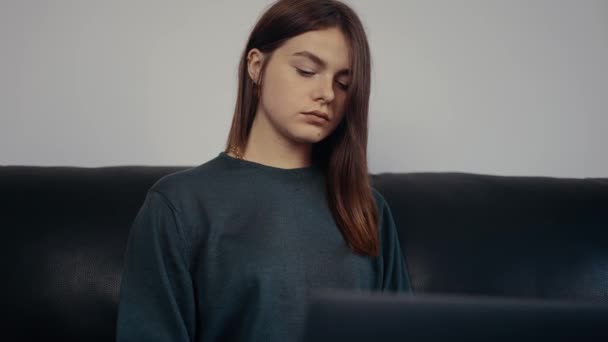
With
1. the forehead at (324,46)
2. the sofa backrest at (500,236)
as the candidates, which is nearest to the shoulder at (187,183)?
the forehead at (324,46)

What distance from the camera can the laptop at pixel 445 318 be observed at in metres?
0.40

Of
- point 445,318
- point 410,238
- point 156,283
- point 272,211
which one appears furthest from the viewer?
point 410,238

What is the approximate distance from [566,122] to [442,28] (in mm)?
436

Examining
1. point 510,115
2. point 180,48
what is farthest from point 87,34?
point 510,115

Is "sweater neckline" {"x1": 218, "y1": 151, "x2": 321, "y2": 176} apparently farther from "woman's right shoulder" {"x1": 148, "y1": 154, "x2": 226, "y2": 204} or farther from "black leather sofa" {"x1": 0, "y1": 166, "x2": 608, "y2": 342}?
"black leather sofa" {"x1": 0, "y1": 166, "x2": 608, "y2": 342}

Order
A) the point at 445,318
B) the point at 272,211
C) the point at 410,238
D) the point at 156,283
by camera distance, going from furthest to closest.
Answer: the point at 410,238 → the point at 272,211 → the point at 156,283 → the point at 445,318

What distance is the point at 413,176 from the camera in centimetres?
136

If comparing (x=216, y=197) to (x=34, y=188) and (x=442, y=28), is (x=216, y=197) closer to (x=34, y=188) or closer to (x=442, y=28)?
(x=34, y=188)

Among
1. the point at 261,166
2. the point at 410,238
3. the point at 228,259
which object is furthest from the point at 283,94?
the point at 410,238

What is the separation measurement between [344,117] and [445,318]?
2.46 feet

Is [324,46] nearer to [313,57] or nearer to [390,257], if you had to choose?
[313,57]

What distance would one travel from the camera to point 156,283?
96 centimetres

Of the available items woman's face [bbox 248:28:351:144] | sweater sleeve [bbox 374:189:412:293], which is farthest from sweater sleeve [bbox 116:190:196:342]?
sweater sleeve [bbox 374:189:412:293]

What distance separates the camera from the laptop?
15.8 inches
